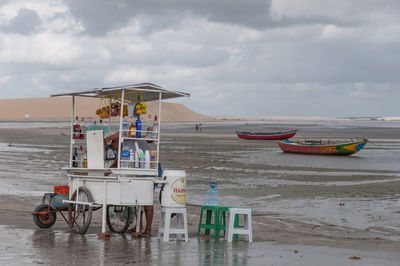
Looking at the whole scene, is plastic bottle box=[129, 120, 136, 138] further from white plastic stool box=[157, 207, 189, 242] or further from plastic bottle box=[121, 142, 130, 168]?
white plastic stool box=[157, 207, 189, 242]

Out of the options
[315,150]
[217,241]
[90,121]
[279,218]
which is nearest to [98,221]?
[90,121]

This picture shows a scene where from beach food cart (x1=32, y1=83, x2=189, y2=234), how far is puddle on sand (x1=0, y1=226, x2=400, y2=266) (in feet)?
1.97

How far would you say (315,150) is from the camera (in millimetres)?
36812

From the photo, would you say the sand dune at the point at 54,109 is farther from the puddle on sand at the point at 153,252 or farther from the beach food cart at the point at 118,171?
the puddle on sand at the point at 153,252

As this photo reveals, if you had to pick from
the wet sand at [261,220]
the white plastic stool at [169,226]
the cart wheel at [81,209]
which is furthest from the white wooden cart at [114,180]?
the wet sand at [261,220]

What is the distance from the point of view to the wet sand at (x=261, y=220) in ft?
29.2

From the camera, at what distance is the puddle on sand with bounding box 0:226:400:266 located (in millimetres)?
8492

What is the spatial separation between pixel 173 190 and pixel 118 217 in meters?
1.61

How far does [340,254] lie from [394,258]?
760mm

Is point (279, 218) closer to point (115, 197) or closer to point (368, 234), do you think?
point (368, 234)

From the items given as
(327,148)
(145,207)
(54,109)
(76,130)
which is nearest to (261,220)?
(145,207)

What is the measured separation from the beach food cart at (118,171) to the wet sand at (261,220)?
466 mm

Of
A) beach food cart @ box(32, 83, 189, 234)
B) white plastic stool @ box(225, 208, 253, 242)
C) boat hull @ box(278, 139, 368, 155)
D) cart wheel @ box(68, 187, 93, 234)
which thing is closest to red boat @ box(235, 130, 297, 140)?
boat hull @ box(278, 139, 368, 155)

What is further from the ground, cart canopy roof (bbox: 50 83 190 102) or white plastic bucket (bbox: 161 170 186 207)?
cart canopy roof (bbox: 50 83 190 102)
